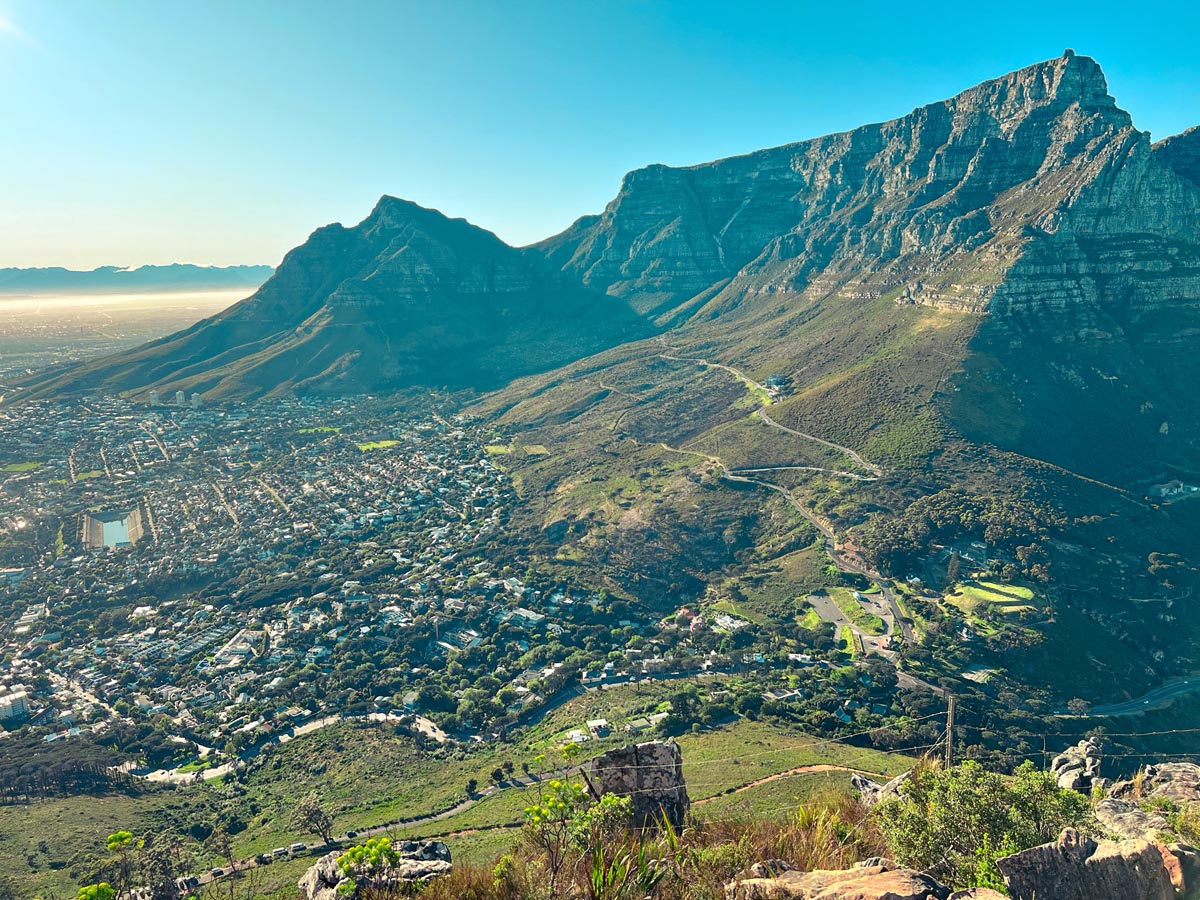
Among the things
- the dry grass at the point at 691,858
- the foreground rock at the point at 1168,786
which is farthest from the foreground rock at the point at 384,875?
the foreground rock at the point at 1168,786

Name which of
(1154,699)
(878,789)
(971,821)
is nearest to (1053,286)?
(1154,699)

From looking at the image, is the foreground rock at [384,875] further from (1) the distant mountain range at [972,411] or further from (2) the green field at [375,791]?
(1) the distant mountain range at [972,411]

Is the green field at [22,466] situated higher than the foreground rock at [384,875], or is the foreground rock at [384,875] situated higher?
the foreground rock at [384,875]

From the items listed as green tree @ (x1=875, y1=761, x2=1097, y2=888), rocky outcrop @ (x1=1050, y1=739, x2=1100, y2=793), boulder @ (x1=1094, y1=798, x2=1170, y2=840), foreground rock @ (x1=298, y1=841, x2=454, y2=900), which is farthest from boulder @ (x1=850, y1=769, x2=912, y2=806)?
foreground rock @ (x1=298, y1=841, x2=454, y2=900)

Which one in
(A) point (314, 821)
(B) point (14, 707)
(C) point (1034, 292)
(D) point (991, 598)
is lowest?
(B) point (14, 707)

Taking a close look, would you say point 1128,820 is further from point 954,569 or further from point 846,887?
point 954,569

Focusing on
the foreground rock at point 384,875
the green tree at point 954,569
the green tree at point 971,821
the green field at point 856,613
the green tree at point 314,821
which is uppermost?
the green tree at point 971,821
